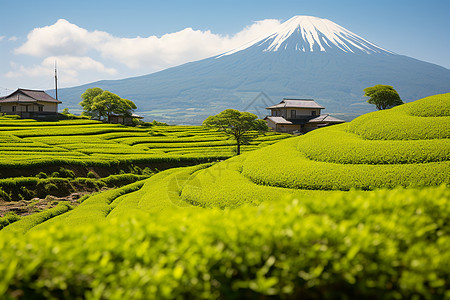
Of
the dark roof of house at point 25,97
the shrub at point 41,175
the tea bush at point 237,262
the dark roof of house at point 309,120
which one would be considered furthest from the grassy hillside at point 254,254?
the dark roof of house at point 25,97

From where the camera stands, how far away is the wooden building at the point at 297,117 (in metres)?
76.1

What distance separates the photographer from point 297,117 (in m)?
82.1

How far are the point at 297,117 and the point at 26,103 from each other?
2284 inches

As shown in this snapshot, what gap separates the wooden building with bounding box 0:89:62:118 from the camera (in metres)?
68.6

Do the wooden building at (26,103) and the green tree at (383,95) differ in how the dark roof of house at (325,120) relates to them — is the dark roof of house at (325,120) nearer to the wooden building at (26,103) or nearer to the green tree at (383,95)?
the green tree at (383,95)

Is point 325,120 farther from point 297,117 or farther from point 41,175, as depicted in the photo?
point 41,175

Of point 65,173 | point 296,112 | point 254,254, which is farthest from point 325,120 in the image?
point 254,254

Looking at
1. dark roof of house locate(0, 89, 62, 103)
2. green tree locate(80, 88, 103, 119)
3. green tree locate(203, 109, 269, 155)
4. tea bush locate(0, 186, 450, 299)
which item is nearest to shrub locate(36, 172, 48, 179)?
green tree locate(203, 109, 269, 155)

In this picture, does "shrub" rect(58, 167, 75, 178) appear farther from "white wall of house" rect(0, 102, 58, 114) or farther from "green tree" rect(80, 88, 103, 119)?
"green tree" rect(80, 88, 103, 119)

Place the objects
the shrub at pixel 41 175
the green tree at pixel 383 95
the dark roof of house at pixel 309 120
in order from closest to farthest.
Result: the shrub at pixel 41 175 < the green tree at pixel 383 95 < the dark roof of house at pixel 309 120

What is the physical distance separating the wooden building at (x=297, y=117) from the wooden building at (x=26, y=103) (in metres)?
46.7

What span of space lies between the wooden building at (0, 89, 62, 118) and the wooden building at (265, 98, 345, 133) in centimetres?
4675

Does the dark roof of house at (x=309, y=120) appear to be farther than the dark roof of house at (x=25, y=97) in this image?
Yes

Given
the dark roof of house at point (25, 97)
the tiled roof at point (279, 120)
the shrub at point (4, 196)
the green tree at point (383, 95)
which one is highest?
the green tree at point (383, 95)
